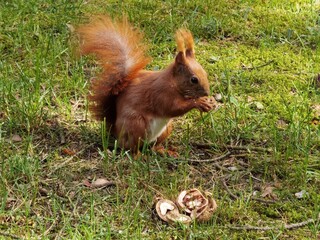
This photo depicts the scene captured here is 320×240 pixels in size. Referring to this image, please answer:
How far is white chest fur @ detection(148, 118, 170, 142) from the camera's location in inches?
118

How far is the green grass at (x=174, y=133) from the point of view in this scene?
8.80 feet

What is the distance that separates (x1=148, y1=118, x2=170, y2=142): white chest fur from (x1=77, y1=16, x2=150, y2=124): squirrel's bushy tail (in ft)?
0.72

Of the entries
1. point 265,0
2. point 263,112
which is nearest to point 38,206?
point 263,112

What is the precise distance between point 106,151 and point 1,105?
2.21 feet

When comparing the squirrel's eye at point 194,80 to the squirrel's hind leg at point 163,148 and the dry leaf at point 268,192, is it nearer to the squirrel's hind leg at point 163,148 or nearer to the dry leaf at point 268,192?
the squirrel's hind leg at point 163,148

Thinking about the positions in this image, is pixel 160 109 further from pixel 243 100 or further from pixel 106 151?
pixel 243 100

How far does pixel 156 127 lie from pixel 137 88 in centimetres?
19

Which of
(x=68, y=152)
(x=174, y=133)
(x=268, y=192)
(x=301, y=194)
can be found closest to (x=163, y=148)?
(x=174, y=133)

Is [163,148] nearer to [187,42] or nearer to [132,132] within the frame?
[132,132]

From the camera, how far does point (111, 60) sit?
3.06 m

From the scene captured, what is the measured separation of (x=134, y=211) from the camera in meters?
2.66

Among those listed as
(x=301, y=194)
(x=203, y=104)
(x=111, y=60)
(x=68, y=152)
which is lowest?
(x=301, y=194)

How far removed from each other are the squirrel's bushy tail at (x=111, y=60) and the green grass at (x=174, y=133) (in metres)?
0.18

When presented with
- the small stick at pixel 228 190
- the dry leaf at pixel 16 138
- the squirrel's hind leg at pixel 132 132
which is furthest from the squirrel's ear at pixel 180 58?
the dry leaf at pixel 16 138
